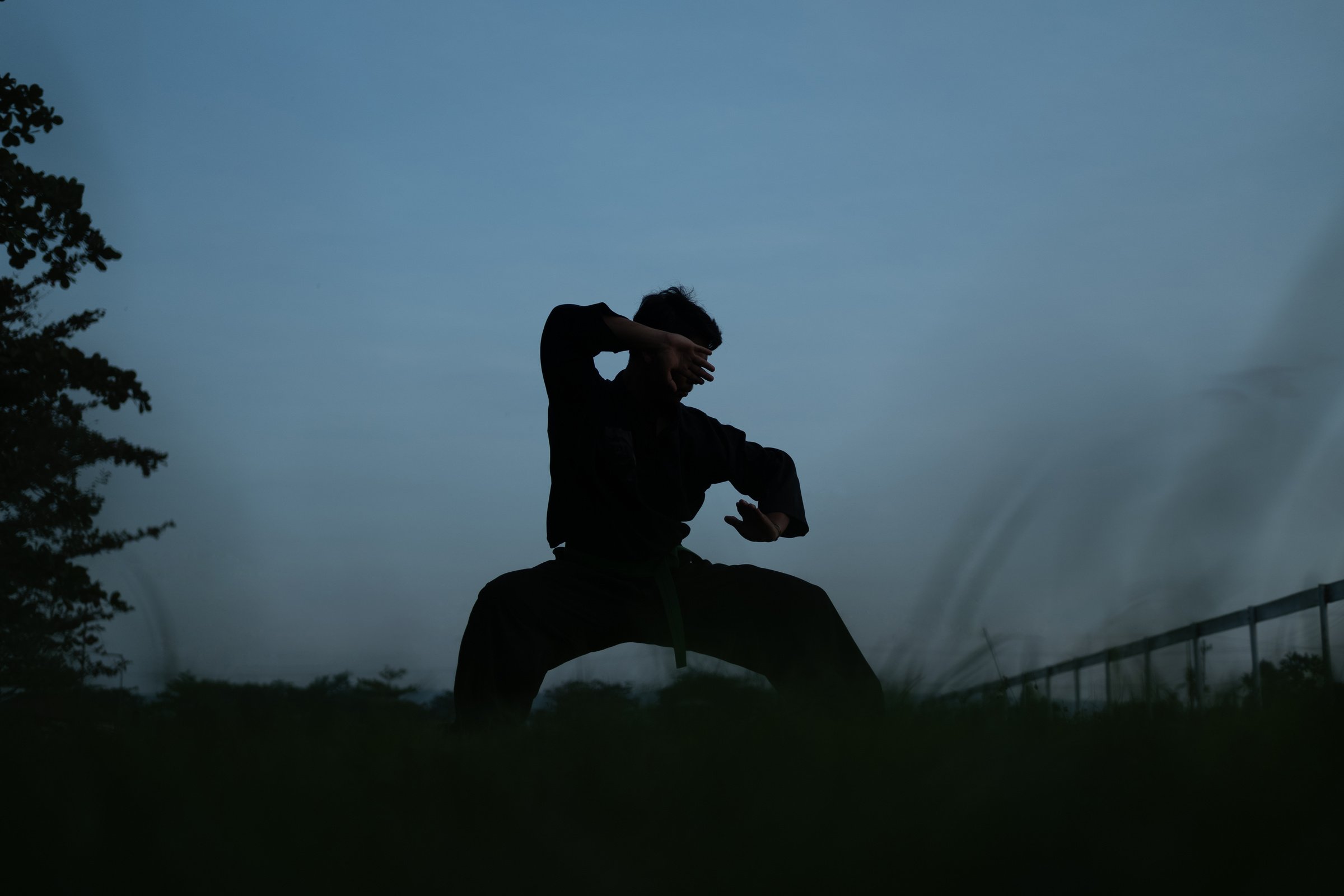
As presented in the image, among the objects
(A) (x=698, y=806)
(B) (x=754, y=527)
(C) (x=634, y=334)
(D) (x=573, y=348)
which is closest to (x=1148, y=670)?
(A) (x=698, y=806)

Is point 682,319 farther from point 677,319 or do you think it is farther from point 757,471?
point 757,471

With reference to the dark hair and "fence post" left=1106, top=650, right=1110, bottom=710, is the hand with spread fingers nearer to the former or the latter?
the dark hair

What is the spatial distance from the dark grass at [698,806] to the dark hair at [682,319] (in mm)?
2649

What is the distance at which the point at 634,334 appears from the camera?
3.51 m

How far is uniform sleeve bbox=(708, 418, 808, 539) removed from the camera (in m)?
3.78

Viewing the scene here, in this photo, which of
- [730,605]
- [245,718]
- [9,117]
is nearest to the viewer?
[245,718]

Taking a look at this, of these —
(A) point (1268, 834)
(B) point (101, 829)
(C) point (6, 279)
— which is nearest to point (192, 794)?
(B) point (101, 829)

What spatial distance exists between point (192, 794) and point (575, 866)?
462mm

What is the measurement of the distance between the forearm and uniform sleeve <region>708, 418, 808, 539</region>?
0.55 meters

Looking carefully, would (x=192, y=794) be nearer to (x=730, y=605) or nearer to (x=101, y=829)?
(x=101, y=829)

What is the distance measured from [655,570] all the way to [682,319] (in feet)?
3.50

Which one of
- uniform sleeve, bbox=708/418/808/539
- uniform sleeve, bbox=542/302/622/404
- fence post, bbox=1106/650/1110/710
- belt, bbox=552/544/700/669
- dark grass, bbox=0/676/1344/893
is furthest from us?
uniform sleeve, bbox=708/418/808/539

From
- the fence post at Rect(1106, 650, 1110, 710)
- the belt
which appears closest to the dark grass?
the fence post at Rect(1106, 650, 1110, 710)

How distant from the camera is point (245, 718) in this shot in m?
1.56
